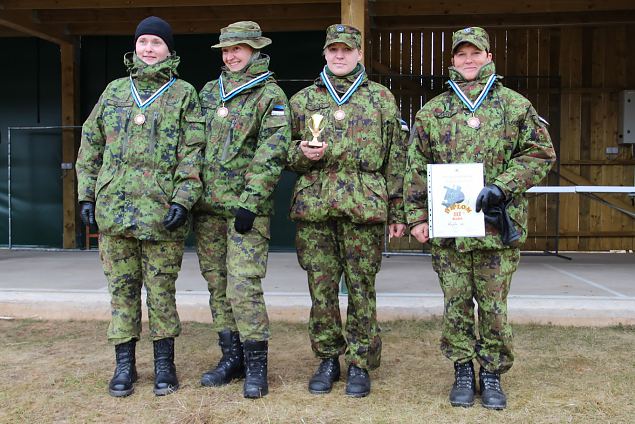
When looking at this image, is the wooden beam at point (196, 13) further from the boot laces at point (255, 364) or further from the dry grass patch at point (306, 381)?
the boot laces at point (255, 364)

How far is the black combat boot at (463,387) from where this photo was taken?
287cm

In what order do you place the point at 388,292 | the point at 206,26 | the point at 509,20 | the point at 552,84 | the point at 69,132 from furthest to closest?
the point at 552,84
the point at 69,132
the point at 206,26
the point at 509,20
the point at 388,292

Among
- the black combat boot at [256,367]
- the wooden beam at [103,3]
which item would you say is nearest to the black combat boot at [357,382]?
the black combat boot at [256,367]

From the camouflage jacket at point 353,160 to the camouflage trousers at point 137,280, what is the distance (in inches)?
26.8

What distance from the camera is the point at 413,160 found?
293 cm

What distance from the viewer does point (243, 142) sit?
3.02m

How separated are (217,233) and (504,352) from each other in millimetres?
1505

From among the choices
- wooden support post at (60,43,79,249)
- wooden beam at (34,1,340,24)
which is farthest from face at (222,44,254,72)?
wooden support post at (60,43,79,249)

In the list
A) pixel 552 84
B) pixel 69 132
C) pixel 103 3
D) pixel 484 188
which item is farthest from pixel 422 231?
pixel 69 132

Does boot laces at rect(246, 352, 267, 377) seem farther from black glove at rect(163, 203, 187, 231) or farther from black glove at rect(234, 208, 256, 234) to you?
black glove at rect(163, 203, 187, 231)

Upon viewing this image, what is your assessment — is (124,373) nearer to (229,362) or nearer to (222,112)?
(229,362)

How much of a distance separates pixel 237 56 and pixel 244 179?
608 mm

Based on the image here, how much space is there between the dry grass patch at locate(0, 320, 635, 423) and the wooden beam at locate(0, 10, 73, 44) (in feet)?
14.0

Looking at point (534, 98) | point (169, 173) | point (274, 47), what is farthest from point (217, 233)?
point (534, 98)
